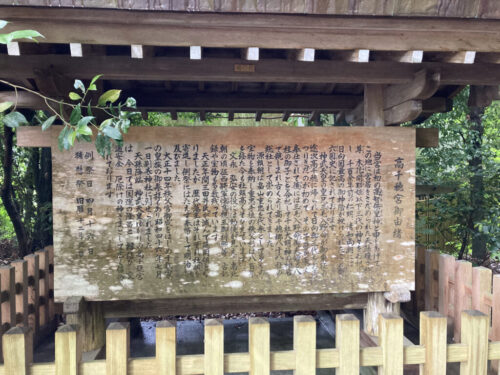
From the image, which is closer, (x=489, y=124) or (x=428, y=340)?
(x=428, y=340)

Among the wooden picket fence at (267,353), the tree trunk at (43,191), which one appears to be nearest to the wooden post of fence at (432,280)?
the wooden picket fence at (267,353)

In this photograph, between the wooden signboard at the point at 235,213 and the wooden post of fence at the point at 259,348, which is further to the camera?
the wooden signboard at the point at 235,213

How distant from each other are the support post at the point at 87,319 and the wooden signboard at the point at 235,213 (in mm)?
118

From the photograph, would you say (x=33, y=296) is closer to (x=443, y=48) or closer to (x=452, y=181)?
(x=443, y=48)

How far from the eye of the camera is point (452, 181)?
18.8ft

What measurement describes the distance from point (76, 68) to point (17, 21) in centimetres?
77

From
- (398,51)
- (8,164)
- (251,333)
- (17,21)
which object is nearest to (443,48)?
(398,51)

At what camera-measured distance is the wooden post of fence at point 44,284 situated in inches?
142

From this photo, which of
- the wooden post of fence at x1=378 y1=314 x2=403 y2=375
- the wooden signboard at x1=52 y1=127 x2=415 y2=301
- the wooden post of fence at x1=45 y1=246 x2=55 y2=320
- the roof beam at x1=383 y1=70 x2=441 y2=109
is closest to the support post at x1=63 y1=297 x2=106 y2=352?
the wooden signboard at x1=52 y1=127 x2=415 y2=301

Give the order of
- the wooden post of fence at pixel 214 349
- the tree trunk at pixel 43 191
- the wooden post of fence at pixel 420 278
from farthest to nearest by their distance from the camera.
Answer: the tree trunk at pixel 43 191 < the wooden post of fence at pixel 420 278 < the wooden post of fence at pixel 214 349

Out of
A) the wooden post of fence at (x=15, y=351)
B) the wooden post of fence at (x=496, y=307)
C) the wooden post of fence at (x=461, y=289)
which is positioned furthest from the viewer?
the wooden post of fence at (x=461, y=289)

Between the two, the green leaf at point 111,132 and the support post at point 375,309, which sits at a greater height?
the green leaf at point 111,132

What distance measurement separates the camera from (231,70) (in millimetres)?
2984

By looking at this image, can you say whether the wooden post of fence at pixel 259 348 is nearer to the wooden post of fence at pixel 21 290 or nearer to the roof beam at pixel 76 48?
the roof beam at pixel 76 48
